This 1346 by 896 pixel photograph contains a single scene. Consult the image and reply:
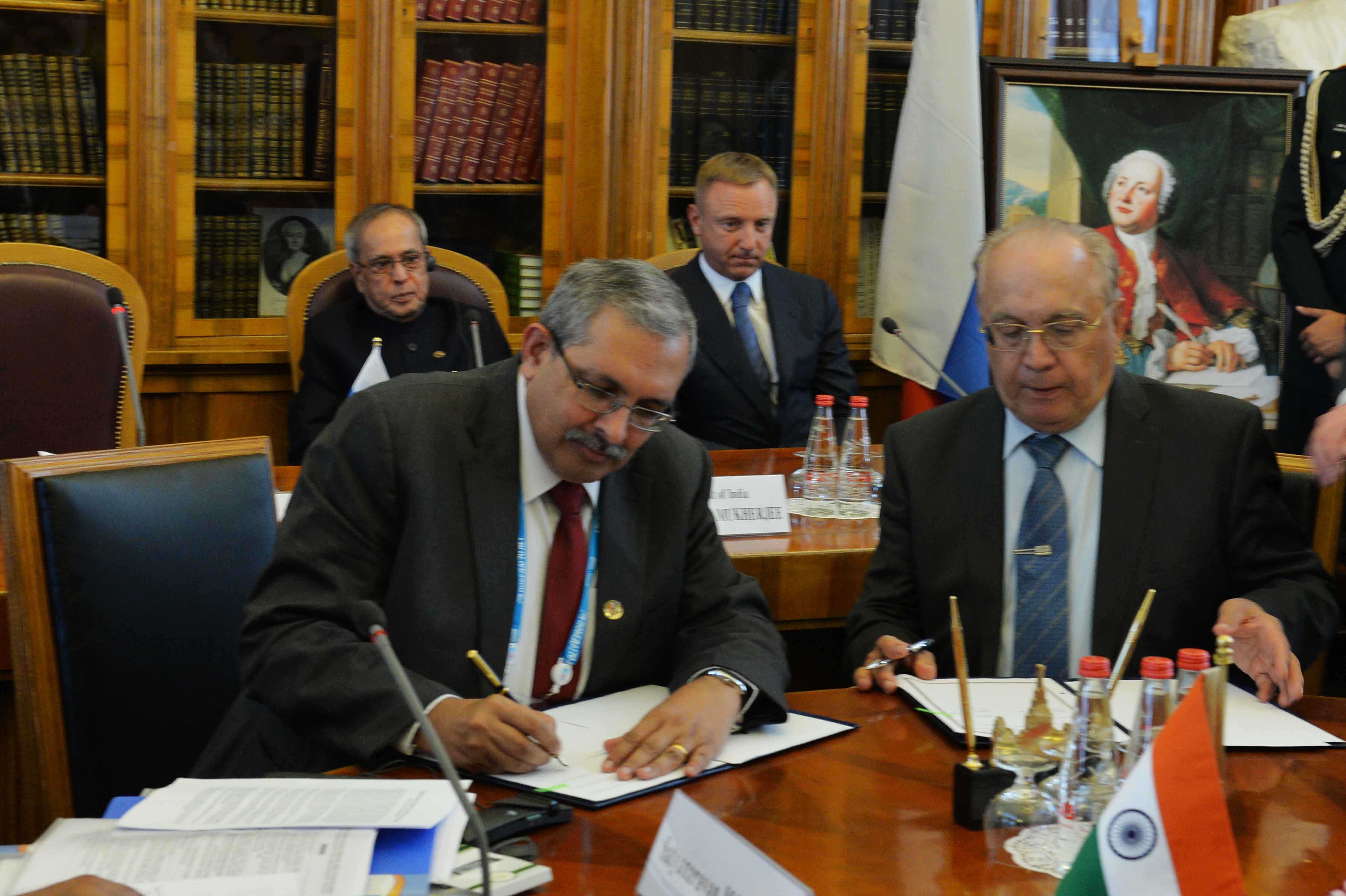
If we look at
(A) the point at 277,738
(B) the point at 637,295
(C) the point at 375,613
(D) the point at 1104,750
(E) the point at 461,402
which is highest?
(B) the point at 637,295

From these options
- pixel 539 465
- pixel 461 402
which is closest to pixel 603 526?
pixel 539 465

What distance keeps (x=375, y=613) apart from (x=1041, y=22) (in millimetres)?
4391

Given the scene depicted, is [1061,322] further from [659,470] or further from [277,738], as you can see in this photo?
[277,738]

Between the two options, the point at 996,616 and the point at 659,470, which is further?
the point at 996,616

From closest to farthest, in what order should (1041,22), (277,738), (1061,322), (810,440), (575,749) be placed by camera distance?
(575,749) → (277,738) → (1061,322) → (810,440) → (1041,22)

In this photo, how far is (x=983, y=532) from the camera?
84.0 inches

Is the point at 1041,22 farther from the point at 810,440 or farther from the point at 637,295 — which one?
the point at 637,295

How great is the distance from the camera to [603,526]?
1.87 meters

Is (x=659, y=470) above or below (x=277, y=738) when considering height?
above

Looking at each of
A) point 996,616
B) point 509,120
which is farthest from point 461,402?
point 509,120

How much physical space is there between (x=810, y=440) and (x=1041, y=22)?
2.72 metres

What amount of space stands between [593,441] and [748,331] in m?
2.42

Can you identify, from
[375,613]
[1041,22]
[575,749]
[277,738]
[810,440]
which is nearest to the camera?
[375,613]

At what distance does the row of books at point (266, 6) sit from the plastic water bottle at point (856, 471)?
98.1 inches
